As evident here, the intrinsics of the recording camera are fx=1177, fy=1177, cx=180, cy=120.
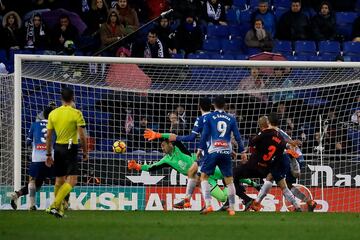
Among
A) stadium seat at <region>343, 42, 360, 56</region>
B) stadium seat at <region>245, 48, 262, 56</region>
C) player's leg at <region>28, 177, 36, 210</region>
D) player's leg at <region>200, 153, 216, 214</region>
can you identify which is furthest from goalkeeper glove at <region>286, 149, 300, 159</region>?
stadium seat at <region>343, 42, 360, 56</region>

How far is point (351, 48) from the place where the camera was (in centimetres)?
2638

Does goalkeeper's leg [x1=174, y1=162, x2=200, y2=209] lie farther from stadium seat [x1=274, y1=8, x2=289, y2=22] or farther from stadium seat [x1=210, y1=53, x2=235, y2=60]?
stadium seat [x1=274, y1=8, x2=289, y2=22]

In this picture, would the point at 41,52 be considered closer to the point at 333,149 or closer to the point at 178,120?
the point at 178,120

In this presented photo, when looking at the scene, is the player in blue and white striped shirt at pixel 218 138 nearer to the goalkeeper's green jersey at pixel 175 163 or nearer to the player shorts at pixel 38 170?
the goalkeeper's green jersey at pixel 175 163

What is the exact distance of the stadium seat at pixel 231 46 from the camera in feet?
86.6

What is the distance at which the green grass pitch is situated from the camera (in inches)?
544

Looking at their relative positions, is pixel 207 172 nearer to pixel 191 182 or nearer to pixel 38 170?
pixel 191 182

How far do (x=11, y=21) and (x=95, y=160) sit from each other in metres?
5.14

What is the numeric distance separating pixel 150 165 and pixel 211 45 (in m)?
5.94

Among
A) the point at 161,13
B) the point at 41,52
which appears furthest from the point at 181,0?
the point at 41,52

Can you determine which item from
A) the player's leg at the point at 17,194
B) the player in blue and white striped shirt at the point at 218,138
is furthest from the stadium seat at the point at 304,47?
the player's leg at the point at 17,194

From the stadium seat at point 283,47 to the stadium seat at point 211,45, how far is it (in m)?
1.28

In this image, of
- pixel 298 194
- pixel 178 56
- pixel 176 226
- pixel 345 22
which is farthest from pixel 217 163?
pixel 345 22

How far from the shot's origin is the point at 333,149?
870 inches
